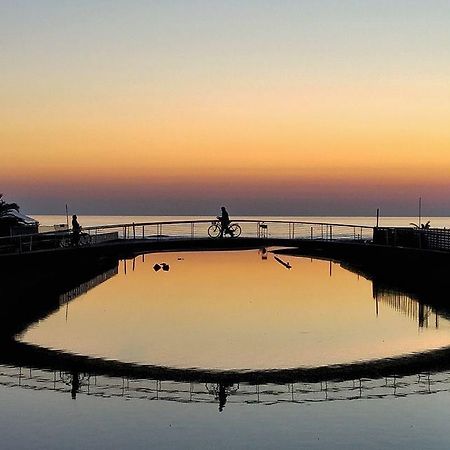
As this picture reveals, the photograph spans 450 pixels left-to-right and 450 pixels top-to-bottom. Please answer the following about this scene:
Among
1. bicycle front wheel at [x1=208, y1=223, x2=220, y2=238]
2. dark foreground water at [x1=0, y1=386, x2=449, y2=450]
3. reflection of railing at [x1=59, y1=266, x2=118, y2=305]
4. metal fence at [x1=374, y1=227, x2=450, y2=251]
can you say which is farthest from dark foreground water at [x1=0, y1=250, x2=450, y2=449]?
bicycle front wheel at [x1=208, y1=223, x2=220, y2=238]

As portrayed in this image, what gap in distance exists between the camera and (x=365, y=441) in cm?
2631

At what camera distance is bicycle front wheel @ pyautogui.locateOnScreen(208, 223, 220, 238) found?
208ft

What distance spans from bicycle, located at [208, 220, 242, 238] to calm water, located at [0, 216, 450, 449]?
4.76m

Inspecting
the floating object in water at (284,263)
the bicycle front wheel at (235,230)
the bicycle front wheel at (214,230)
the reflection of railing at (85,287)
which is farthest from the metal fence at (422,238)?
the floating object in water at (284,263)

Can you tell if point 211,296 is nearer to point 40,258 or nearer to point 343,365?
point 40,258

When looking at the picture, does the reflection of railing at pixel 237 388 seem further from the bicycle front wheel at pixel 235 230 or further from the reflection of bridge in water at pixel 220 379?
the bicycle front wheel at pixel 235 230

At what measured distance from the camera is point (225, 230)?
204 ft

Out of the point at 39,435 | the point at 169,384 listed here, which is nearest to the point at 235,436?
the point at 39,435

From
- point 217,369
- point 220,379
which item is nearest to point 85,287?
point 217,369

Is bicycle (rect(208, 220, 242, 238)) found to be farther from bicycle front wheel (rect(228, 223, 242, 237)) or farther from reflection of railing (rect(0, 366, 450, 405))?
reflection of railing (rect(0, 366, 450, 405))

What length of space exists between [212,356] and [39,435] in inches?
574

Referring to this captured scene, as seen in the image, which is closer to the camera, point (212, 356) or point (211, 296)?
point (212, 356)

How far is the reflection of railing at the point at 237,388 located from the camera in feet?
106

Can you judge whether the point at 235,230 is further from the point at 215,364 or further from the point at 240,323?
the point at 215,364
